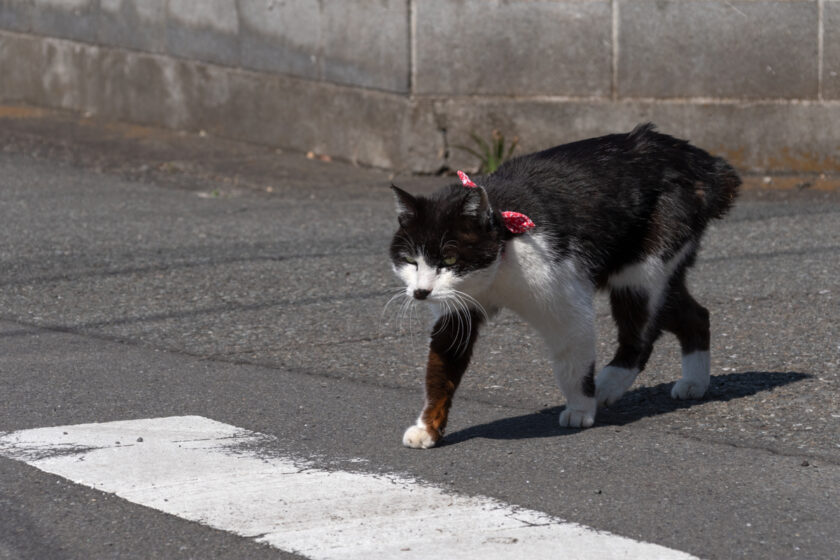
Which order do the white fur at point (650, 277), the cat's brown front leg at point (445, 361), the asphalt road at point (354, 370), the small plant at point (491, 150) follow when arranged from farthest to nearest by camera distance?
1. the small plant at point (491, 150)
2. the white fur at point (650, 277)
3. the cat's brown front leg at point (445, 361)
4. the asphalt road at point (354, 370)

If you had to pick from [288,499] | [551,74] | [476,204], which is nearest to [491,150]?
[551,74]

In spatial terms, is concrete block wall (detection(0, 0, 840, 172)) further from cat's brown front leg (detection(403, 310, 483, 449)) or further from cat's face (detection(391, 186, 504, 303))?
cat's face (detection(391, 186, 504, 303))

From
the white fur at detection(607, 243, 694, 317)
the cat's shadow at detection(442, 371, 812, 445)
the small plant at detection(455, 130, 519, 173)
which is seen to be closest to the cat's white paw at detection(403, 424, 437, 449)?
the cat's shadow at detection(442, 371, 812, 445)

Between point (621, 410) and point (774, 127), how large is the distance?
5.86 m

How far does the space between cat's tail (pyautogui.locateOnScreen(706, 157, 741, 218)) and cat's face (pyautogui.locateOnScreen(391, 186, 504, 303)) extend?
4.03 ft

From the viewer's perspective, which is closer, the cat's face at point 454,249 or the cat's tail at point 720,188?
the cat's face at point 454,249

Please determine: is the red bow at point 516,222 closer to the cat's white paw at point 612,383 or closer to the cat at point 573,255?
the cat at point 573,255

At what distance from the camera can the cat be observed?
488 cm

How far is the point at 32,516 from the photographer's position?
4.22 m

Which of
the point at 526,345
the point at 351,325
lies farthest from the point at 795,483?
the point at 351,325

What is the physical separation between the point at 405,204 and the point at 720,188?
1544mm

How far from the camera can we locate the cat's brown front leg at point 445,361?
5.04 m

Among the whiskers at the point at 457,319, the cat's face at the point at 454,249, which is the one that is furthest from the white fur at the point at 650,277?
the cat's face at the point at 454,249

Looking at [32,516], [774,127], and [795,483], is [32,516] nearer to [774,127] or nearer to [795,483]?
[795,483]
